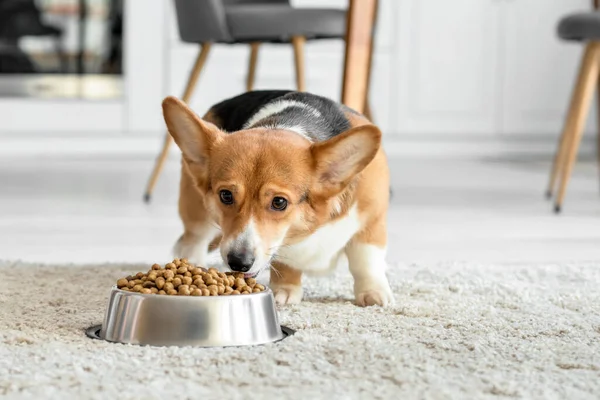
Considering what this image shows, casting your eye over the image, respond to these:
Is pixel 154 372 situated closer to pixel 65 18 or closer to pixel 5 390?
pixel 5 390

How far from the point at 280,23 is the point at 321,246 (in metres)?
1.63

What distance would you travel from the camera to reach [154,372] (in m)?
1.20

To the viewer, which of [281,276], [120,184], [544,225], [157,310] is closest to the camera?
[157,310]

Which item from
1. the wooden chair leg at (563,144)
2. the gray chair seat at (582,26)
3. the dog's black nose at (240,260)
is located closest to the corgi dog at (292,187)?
the dog's black nose at (240,260)

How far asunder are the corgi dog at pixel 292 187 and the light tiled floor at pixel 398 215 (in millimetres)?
538

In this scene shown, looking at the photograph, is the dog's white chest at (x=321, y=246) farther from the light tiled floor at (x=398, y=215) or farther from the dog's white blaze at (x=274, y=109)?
the light tiled floor at (x=398, y=215)

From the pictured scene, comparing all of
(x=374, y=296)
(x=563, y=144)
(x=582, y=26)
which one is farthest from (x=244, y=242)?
(x=563, y=144)

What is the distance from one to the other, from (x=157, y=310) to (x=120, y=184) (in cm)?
259

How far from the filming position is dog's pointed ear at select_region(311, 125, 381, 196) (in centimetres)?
156

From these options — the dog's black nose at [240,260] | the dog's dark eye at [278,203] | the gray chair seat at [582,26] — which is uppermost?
the gray chair seat at [582,26]

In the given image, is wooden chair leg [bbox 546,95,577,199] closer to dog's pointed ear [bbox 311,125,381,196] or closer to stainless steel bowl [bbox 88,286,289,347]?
dog's pointed ear [bbox 311,125,381,196]

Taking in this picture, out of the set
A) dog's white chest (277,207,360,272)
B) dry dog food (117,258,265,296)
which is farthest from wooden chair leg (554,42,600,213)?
dry dog food (117,258,265,296)

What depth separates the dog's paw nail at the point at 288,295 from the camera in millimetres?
1719

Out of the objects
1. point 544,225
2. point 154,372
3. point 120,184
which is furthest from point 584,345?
point 120,184
